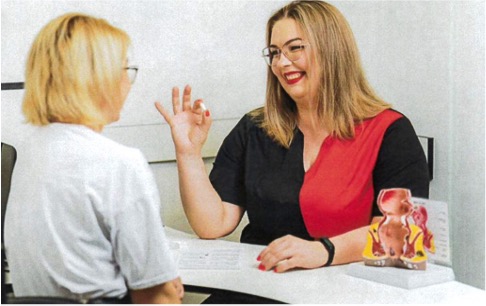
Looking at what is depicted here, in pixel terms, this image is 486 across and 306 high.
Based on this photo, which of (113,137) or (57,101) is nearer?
(57,101)

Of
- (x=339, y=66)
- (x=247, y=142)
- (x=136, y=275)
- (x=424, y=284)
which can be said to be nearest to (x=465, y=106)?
(x=339, y=66)

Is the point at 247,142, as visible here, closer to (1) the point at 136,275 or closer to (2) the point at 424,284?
(2) the point at 424,284

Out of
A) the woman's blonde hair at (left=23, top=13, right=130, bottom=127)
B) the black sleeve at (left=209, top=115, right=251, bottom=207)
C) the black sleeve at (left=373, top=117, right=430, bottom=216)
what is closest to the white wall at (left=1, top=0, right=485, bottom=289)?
the black sleeve at (left=209, top=115, right=251, bottom=207)

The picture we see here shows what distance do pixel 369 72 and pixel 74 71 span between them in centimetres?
119

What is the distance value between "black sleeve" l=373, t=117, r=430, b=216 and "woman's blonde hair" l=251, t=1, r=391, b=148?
0.24 ft

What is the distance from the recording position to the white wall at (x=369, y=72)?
183cm

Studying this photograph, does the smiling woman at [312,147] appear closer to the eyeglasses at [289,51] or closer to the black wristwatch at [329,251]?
the eyeglasses at [289,51]

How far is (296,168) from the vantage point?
1.67 meters

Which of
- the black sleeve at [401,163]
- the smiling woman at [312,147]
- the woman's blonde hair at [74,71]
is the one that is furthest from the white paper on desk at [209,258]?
the woman's blonde hair at [74,71]

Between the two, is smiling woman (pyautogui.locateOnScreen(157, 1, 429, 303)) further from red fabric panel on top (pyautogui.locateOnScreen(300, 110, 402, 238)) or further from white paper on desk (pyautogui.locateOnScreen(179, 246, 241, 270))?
white paper on desk (pyautogui.locateOnScreen(179, 246, 241, 270))

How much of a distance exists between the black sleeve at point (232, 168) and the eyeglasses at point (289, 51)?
0.20 meters

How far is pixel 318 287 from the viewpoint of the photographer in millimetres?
1304

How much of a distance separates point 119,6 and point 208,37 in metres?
0.26

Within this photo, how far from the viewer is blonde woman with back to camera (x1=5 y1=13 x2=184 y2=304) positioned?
40.1 inches
